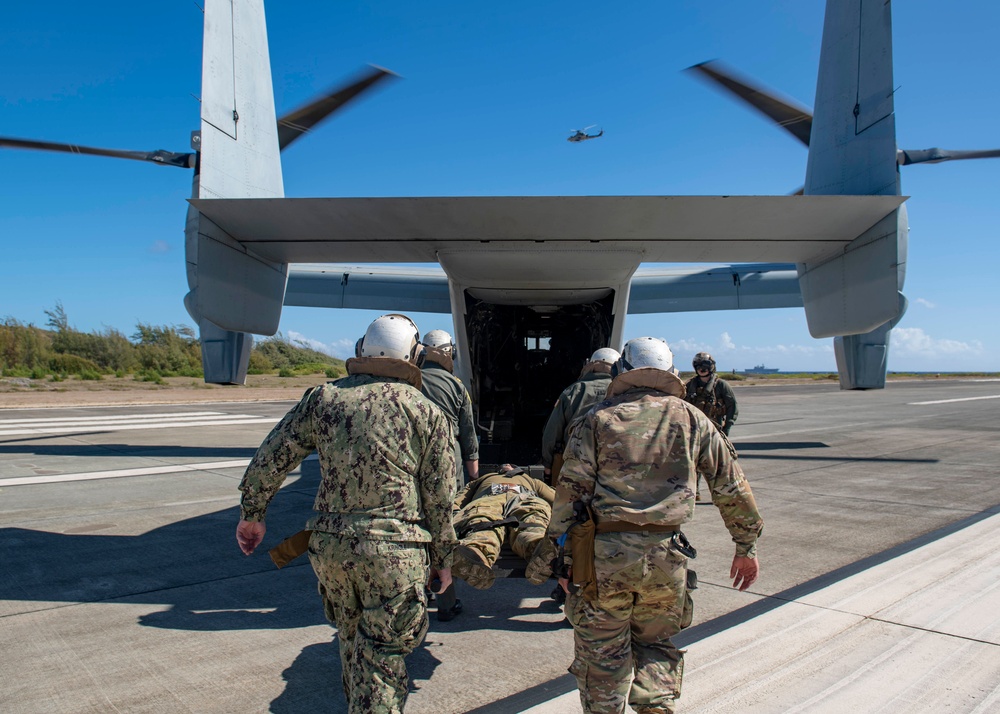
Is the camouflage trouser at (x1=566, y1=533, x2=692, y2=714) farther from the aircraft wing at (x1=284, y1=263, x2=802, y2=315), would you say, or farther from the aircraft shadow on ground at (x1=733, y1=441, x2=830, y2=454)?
the aircraft wing at (x1=284, y1=263, x2=802, y2=315)

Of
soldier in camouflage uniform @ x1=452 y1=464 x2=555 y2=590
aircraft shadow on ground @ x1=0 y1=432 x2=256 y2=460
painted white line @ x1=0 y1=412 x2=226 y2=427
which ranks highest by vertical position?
soldier in camouflage uniform @ x1=452 y1=464 x2=555 y2=590

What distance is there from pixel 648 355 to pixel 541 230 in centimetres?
362

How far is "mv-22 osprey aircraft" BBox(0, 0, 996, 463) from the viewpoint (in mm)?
5930

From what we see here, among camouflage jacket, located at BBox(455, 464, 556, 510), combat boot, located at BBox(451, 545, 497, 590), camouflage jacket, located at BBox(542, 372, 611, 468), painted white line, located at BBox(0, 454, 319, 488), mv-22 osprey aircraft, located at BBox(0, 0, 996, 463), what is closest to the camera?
combat boot, located at BBox(451, 545, 497, 590)

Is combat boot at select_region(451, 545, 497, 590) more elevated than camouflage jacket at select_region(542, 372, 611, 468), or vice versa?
camouflage jacket at select_region(542, 372, 611, 468)

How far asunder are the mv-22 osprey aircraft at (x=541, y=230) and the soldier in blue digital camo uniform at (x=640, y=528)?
3.31 metres

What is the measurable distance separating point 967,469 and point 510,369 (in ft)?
24.6

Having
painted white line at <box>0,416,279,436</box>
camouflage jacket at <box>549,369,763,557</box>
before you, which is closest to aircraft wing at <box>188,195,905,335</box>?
camouflage jacket at <box>549,369,763,557</box>

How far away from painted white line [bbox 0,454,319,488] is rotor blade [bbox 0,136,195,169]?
4.51m

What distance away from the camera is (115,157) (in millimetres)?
9156

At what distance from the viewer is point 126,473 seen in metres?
9.30

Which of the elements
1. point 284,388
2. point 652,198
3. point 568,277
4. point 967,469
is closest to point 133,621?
point 652,198

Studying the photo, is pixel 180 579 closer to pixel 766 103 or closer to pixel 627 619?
pixel 627 619

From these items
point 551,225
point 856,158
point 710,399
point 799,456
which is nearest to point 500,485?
point 551,225
